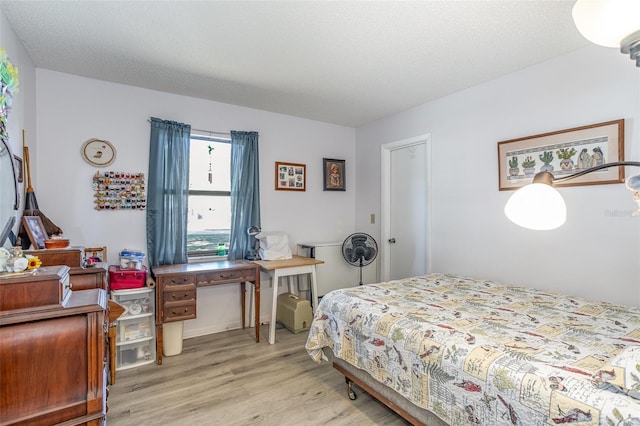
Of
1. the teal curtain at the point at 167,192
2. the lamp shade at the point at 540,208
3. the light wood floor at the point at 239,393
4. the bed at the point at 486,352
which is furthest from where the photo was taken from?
the teal curtain at the point at 167,192

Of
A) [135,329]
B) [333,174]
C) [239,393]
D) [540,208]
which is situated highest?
[333,174]

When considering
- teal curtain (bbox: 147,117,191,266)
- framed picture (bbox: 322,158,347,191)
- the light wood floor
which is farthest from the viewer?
framed picture (bbox: 322,158,347,191)

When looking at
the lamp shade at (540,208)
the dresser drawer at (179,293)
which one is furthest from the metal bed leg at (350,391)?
the lamp shade at (540,208)

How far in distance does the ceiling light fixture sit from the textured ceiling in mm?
1175

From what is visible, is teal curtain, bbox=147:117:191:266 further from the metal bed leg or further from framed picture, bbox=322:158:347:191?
the metal bed leg

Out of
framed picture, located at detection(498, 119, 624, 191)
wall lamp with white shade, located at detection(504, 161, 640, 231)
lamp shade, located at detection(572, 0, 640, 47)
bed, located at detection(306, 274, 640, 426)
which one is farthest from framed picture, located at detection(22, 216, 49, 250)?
framed picture, located at detection(498, 119, 624, 191)

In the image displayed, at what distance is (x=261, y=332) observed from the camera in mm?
3441

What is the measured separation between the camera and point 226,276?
119 inches

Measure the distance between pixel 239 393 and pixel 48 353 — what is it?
148 centimetres

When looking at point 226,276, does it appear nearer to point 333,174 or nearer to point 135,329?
point 135,329

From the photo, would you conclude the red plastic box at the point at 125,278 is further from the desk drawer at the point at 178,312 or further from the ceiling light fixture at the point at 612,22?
the ceiling light fixture at the point at 612,22

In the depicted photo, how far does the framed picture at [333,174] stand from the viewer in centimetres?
421

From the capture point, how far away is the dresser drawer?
272 cm

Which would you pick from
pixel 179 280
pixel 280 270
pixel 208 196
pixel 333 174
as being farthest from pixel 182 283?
pixel 333 174
